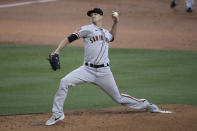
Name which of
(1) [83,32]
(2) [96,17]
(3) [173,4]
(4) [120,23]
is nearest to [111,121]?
(1) [83,32]

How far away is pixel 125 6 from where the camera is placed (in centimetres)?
2261

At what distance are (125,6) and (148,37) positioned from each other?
4.89 metres

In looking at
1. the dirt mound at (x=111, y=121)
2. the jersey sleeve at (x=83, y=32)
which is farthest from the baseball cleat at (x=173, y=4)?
the jersey sleeve at (x=83, y=32)

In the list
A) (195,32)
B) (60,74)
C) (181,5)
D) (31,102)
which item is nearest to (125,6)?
(181,5)

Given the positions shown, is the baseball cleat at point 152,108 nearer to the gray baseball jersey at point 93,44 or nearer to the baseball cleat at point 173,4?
the gray baseball jersey at point 93,44

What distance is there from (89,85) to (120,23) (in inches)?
350

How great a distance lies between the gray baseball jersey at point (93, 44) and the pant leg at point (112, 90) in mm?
255

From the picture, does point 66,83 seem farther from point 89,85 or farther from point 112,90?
point 89,85

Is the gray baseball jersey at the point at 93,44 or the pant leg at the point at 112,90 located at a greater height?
the gray baseball jersey at the point at 93,44

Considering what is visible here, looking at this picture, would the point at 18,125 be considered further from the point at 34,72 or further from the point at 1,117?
the point at 34,72

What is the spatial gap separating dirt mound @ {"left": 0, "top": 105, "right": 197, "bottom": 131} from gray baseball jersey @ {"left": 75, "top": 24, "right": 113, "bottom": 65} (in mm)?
994

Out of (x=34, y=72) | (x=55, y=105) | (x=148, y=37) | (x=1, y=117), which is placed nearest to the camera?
(x=55, y=105)

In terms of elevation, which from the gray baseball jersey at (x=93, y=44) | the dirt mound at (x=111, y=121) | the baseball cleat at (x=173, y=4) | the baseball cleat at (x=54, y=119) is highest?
the baseball cleat at (x=173, y=4)

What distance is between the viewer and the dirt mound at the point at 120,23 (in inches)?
688
